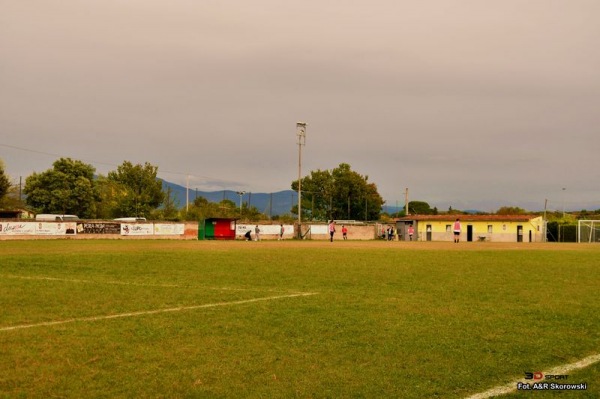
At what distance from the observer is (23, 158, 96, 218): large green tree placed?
82.1 m

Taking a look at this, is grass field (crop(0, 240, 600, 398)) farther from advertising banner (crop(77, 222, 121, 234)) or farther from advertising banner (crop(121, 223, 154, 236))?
advertising banner (crop(121, 223, 154, 236))

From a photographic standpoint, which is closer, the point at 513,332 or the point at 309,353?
the point at 309,353

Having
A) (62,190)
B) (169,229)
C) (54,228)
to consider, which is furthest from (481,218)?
(62,190)

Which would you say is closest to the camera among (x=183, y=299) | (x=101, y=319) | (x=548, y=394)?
(x=548, y=394)

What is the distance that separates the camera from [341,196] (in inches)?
4313

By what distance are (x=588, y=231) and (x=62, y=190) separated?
229ft

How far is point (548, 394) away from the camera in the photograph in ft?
19.0

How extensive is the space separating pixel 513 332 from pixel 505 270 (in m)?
12.3

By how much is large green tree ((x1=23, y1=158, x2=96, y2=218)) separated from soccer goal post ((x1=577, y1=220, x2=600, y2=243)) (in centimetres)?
6538

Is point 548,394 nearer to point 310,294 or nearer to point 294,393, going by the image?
point 294,393

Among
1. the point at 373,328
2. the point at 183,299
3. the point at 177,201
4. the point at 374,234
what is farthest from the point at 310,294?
the point at 177,201

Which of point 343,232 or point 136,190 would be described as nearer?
point 343,232

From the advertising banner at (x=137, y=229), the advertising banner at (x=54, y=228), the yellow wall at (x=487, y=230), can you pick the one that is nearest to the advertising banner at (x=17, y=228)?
the advertising banner at (x=54, y=228)

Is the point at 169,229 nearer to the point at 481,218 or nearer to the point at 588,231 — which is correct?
the point at 481,218
